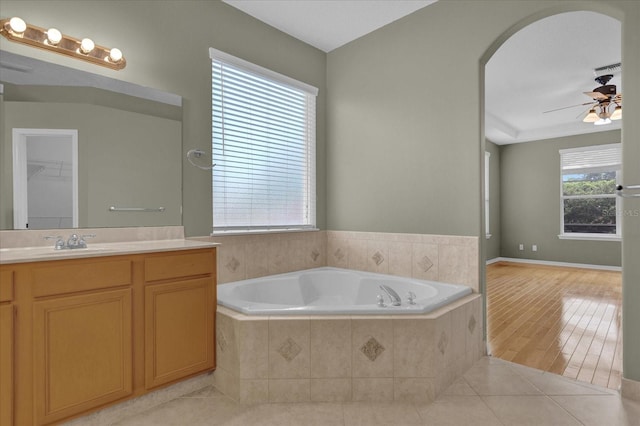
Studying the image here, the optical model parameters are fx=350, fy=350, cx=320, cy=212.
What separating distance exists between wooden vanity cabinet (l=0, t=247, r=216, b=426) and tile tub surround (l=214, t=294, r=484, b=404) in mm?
349

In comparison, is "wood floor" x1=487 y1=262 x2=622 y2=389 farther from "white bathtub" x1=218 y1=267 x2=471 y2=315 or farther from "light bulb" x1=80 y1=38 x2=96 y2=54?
"light bulb" x1=80 y1=38 x2=96 y2=54

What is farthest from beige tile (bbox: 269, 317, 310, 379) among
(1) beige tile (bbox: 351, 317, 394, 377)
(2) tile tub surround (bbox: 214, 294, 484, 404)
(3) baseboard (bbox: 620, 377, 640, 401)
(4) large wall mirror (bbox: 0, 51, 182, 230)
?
(3) baseboard (bbox: 620, 377, 640, 401)

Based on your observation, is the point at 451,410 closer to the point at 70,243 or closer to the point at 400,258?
the point at 400,258

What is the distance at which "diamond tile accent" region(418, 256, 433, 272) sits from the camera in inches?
111

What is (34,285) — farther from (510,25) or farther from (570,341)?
(570,341)

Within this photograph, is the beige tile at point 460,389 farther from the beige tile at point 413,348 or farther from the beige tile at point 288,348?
the beige tile at point 288,348

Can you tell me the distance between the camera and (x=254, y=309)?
2.03 metres

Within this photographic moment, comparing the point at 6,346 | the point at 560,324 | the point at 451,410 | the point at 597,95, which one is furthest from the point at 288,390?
the point at 597,95

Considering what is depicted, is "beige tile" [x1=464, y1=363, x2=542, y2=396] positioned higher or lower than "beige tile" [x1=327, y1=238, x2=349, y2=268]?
lower

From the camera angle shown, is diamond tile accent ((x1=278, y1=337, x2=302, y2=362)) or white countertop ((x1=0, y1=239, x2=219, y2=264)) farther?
diamond tile accent ((x1=278, y1=337, x2=302, y2=362))

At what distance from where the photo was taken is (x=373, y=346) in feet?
6.47

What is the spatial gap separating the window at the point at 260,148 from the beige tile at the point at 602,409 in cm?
233

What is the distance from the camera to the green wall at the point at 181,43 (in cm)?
204

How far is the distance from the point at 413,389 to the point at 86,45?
2722 millimetres
